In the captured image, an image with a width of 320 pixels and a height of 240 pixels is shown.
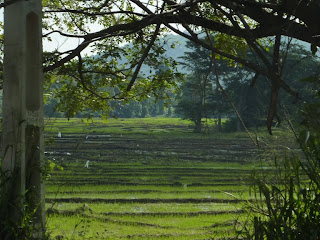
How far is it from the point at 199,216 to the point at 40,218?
10400mm

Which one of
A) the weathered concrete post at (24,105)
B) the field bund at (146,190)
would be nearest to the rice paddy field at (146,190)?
the field bund at (146,190)

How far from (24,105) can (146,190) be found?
45.7ft

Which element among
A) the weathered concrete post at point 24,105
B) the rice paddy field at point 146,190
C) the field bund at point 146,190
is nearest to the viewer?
the weathered concrete post at point 24,105

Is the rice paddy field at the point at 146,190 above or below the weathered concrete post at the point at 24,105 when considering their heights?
below

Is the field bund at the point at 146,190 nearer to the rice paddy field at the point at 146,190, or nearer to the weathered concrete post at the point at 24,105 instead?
the rice paddy field at the point at 146,190

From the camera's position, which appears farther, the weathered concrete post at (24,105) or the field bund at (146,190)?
the field bund at (146,190)

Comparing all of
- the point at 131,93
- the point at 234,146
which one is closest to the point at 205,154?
the point at 234,146

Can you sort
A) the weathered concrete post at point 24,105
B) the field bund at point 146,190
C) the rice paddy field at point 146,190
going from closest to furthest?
the weathered concrete post at point 24,105 → the rice paddy field at point 146,190 → the field bund at point 146,190

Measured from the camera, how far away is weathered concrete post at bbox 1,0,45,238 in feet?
9.57

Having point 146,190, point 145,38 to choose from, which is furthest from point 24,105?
point 146,190

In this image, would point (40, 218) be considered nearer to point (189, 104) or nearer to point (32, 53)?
point (32, 53)

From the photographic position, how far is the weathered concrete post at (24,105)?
2918mm

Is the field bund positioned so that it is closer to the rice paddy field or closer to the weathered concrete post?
the rice paddy field

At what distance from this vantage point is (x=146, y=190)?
16703 millimetres
